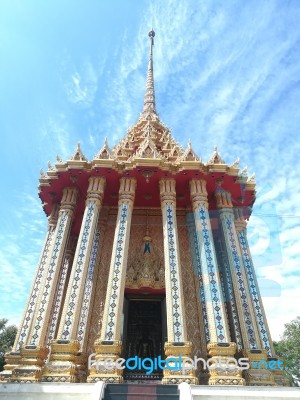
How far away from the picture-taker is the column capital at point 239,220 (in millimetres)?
12969

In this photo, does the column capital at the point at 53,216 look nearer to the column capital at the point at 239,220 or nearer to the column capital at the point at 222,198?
the column capital at the point at 222,198

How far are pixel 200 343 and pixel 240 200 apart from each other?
19.5 ft

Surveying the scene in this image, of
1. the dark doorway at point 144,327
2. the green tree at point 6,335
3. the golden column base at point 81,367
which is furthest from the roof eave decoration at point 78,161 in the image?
the green tree at point 6,335

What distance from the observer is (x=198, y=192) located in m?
12.1

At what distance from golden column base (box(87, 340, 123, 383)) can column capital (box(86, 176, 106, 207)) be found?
4838mm

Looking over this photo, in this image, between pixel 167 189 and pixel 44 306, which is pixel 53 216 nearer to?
pixel 44 306

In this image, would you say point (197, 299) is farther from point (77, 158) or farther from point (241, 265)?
point (77, 158)

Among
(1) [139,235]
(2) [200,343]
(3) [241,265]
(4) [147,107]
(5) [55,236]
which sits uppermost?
(4) [147,107]

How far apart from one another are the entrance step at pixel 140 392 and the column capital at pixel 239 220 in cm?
694

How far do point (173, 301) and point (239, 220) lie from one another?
16.9 ft

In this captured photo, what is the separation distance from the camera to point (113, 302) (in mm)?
9359

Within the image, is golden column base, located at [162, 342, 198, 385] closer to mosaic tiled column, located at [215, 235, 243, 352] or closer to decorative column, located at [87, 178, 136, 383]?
decorative column, located at [87, 178, 136, 383]

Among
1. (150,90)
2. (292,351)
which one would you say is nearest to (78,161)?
(150,90)

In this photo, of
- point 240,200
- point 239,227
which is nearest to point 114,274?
point 239,227
